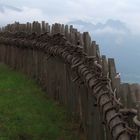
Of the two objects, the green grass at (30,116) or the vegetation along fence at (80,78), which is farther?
the green grass at (30,116)

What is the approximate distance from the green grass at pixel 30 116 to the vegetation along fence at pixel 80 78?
239 millimetres

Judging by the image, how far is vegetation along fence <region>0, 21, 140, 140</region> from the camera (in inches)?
208

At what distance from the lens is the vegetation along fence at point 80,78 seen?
5281 millimetres

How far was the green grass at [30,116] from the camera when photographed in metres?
8.62

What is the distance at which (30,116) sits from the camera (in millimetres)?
9883

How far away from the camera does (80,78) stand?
8.16 metres

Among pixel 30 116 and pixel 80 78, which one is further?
pixel 30 116

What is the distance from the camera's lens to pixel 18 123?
9297 mm

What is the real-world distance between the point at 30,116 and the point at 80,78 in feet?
6.69

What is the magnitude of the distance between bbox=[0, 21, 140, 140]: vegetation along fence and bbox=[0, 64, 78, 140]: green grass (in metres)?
0.24

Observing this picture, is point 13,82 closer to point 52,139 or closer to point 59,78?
point 59,78

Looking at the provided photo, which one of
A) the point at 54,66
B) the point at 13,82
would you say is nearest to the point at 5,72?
the point at 13,82

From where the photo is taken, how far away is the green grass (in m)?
8.62

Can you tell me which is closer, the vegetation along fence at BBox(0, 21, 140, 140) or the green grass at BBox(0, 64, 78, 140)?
the vegetation along fence at BBox(0, 21, 140, 140)
